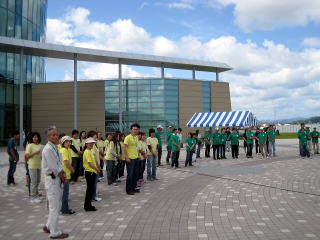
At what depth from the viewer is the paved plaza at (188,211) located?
17.1ft

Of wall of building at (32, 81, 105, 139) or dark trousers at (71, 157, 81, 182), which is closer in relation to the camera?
dark trousers at (71, 157, 81, 182)

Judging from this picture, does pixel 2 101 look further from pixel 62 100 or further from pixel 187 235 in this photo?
pixel 187 235

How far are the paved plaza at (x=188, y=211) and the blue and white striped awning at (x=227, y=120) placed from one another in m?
10.1

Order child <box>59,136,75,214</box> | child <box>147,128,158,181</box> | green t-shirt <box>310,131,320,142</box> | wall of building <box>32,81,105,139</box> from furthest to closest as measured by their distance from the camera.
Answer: wall of building <box>32,81,105,139</box>
green t-shirt <box>310,131,320,142</box>
child <box>147,128,158,181</box>
child <box>59,136,75,214</box>

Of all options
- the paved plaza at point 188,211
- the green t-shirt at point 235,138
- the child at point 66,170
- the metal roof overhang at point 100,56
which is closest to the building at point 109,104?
the metal roof overhang at point 100,56

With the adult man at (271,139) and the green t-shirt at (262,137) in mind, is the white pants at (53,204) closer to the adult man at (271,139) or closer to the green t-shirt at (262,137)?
the green t-shirt at (262,137)

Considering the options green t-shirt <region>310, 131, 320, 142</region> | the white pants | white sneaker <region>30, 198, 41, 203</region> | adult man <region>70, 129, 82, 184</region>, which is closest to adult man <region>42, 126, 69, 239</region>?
the white pants

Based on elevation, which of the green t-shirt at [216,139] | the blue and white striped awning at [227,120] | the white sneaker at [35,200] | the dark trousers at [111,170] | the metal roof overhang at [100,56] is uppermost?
the metal roof overhang at [100,56]

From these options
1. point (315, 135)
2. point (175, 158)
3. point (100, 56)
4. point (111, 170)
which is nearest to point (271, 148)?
point (315, 135)

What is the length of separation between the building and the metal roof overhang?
7.00 feet

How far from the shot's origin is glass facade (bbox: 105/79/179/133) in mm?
34188

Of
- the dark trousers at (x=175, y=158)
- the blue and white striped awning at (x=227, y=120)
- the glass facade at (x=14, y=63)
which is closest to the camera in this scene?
the dark trousers at (x=175, y=158)

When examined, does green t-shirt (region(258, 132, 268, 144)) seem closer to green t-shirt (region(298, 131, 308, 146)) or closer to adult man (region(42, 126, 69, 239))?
green t-shirt (region(298, 131, 308, 146))

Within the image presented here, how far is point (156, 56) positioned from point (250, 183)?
25.1 metres
